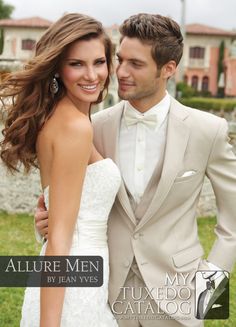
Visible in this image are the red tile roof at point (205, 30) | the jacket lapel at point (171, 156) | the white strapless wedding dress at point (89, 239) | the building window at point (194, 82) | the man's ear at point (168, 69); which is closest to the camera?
the white strapless wedding dress at point (89, 239)

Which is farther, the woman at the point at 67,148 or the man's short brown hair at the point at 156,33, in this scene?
the man's short brown hair at the point at 156,33

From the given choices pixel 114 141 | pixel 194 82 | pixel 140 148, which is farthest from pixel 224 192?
pixel 194 82

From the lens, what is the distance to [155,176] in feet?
10.0

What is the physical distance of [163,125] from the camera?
316 centimetres

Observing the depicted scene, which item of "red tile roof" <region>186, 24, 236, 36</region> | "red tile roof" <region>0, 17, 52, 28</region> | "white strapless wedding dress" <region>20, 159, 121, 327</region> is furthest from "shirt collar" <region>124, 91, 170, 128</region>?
"red tile roof" <region>186, 24, 236, 36</region>

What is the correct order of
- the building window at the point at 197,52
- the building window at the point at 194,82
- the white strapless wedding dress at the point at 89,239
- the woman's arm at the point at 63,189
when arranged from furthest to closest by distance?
the building window at the point at 197,52
the building window at the point at 194,82
the white strapless wedding dress at the point at 89,239
the woman's arm at the point at 63,189

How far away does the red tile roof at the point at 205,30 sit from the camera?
5269 cm

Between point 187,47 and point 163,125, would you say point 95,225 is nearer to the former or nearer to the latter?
point 163,125

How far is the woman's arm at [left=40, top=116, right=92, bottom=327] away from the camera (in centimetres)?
271

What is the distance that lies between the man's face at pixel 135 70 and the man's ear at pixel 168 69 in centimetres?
4

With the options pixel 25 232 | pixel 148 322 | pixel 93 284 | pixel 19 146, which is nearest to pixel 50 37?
pixel 19 146

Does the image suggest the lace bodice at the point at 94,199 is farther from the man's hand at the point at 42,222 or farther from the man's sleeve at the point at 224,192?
the man's sleeve at the point at 224,192

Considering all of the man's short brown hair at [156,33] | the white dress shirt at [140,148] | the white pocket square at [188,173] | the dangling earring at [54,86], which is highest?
the man's short brown hair at [156,33]

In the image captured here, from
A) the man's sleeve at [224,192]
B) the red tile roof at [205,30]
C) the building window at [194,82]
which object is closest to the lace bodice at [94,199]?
the man's sleeve at [224,192]
